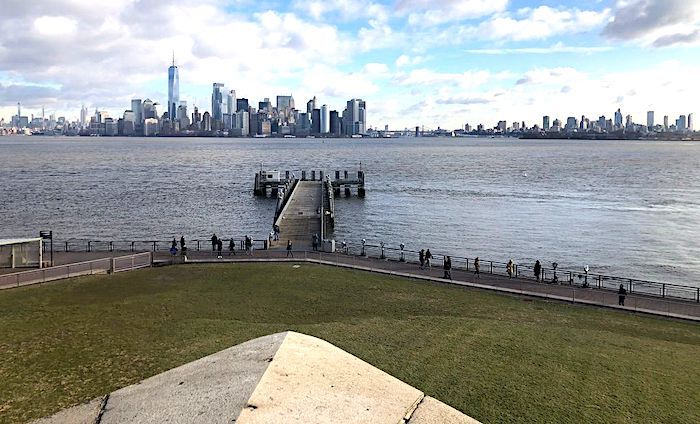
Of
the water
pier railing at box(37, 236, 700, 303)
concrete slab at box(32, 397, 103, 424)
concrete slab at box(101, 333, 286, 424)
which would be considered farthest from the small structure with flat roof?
concrete slab at box(101, 333, 286, 424)

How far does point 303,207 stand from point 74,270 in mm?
28129

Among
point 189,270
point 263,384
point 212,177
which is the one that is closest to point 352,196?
point 212,177

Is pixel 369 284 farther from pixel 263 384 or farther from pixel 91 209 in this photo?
pixel 91 209

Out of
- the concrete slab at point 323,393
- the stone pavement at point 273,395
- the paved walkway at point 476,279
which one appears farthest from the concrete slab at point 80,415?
the paved walkway at point 476,279

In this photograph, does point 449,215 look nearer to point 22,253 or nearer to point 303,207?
point 303,207

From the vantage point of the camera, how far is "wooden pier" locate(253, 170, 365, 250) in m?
39.2

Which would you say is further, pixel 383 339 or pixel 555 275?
pixel 555 275

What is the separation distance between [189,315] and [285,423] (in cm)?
1457

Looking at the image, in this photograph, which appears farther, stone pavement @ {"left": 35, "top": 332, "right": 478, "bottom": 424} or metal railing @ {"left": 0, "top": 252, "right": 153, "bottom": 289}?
metal railing @ {"left": 0, "top": 252, "right": 153, "bottom": 289}

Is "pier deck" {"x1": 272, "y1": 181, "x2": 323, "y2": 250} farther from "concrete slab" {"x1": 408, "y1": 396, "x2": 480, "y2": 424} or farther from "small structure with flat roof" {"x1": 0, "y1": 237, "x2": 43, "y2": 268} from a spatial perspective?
"concrete slab" {"x1": 408, "y1": 396, "x2": 480, "y2": 424}

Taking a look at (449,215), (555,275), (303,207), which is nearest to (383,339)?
(555,275)

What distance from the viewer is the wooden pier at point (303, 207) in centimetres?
3916

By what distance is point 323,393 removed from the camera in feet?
21.4

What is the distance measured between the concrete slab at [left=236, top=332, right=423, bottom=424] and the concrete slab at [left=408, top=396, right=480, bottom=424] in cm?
9
